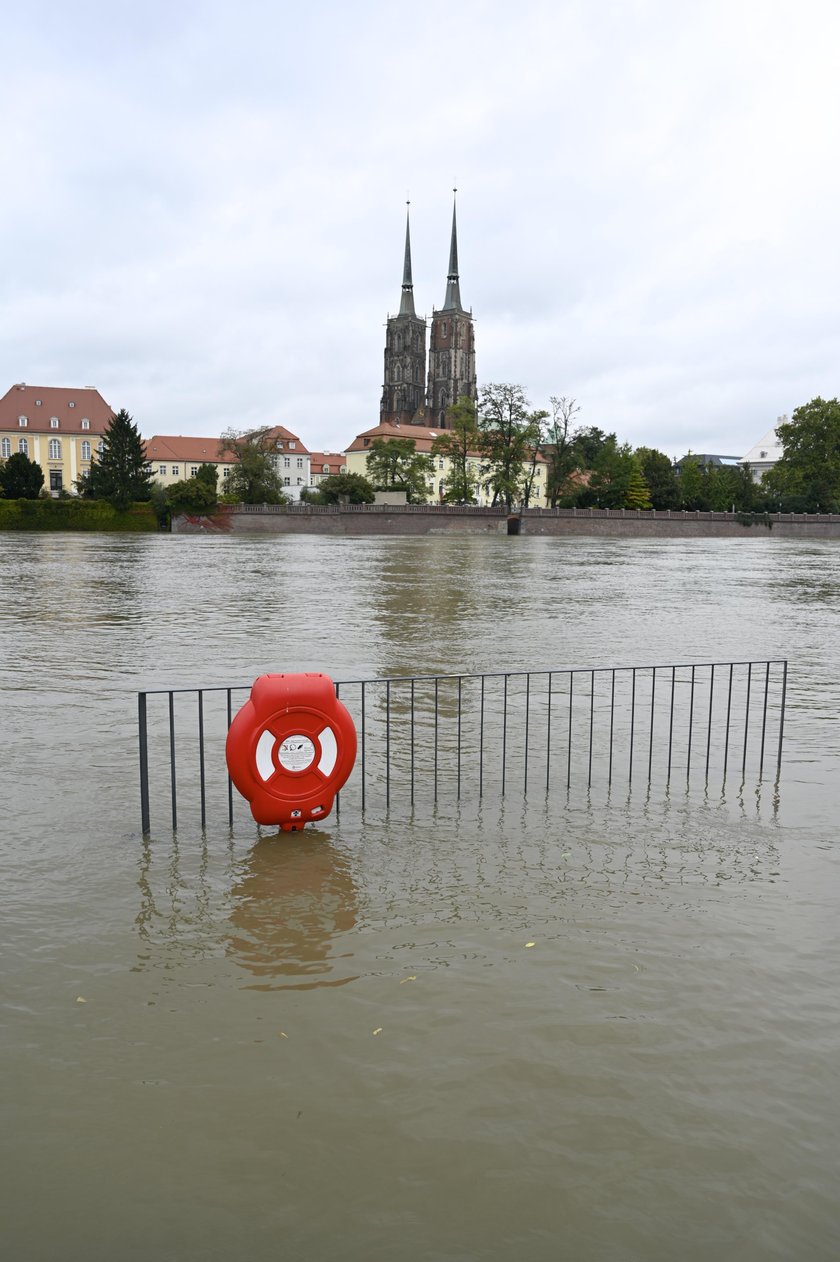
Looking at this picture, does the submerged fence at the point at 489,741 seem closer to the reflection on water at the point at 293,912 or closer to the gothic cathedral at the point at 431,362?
the reflection on water at the point at 293,912

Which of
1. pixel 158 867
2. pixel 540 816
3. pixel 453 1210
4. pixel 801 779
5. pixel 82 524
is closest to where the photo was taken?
pixel 453 1210

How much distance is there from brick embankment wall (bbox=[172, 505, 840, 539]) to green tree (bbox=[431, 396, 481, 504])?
930 centimetres

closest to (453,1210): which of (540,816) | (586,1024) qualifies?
(586,1024)

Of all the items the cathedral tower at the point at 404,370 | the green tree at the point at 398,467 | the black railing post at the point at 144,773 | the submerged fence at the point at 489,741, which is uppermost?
the cathedral tower at the point at 404,370

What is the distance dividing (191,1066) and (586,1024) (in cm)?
171

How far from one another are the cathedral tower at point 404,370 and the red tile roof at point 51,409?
51.0 meters

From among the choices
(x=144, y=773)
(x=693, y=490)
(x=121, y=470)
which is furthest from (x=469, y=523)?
(x=144, y=773)

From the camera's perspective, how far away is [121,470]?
8319cm

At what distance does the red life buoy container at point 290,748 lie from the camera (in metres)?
6.43

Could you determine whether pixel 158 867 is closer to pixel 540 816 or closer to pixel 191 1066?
pixel 191 1066

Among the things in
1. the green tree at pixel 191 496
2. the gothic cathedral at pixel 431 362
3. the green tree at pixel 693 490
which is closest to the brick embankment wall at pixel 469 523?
the green tree at pixel 191 496

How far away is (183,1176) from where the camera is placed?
335 centimetres

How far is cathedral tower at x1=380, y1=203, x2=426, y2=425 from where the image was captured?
15388 cm

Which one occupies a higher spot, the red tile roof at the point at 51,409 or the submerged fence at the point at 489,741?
the red tile roof at the point at 51,409
